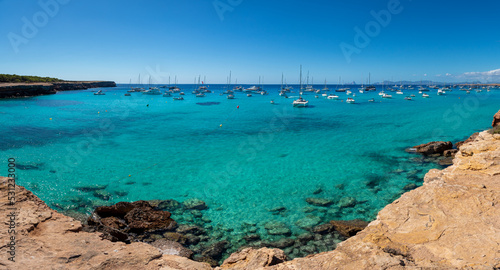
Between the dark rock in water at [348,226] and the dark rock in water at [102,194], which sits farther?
the dark rock in water at [102,194]

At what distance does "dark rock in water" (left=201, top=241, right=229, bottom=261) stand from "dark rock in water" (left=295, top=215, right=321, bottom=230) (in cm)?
324

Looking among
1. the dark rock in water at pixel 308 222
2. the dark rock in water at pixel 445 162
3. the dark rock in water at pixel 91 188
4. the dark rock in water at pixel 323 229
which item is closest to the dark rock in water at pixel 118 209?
the dark rock in water at pixel 91 188

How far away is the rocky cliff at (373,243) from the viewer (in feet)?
17.9

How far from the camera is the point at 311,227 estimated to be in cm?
1102

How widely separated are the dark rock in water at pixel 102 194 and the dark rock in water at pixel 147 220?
3.03m

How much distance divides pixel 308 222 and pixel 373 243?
17.3ft

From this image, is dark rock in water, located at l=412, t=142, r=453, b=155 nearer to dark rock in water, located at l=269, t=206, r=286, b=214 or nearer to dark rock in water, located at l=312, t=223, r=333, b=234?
dark rock in water, located at l=312, t=223, r=333, b=234

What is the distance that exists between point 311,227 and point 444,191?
4.89m

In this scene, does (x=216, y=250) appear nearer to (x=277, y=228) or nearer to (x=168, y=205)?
(x=277, y=228)

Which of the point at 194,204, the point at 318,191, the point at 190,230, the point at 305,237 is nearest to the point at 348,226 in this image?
the point at 305,237

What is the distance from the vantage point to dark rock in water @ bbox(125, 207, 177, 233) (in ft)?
35.5

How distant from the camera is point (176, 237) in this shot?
10359mm

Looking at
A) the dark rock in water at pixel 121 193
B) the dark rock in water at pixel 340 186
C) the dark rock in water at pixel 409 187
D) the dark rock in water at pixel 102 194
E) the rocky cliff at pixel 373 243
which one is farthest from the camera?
the dark rock in water at pixel 340 186

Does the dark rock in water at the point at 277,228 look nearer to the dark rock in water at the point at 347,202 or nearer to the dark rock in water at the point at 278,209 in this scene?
the dark rock in water at the point at 278,209
